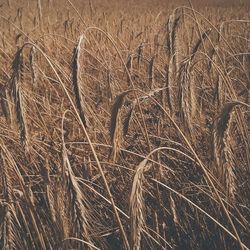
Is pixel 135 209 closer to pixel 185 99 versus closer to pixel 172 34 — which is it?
pixel 185 99

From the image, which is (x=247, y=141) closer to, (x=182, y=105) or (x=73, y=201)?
(x=182, y=105)

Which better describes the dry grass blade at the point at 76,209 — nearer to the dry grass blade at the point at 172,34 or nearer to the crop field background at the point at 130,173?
the crop field background at the point at 130,173

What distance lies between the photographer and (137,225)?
599mm

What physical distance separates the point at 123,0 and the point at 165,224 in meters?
11.9

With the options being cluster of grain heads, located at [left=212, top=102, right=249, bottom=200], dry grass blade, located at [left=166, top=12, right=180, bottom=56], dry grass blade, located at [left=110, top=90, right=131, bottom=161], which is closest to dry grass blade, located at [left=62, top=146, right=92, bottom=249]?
dry grass blade, located at [left=110, top=90, right=131, bottom=161]

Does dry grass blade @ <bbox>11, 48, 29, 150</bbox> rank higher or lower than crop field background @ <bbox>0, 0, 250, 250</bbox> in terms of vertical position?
higher

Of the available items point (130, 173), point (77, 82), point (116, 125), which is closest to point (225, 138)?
point (116, 125)

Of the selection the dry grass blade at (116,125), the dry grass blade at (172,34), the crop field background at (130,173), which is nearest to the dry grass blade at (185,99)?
Answer: the crop field background at (130,173)

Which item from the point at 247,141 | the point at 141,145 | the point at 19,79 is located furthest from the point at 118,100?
the point at 141,145

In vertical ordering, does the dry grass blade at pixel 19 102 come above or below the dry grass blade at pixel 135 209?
above

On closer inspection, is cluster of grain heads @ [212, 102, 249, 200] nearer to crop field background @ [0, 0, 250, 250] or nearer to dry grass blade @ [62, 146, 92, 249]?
crop field background @ [0, 0, 250, 250]

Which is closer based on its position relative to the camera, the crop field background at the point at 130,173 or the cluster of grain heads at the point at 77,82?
the crop field background at the point at 130,173

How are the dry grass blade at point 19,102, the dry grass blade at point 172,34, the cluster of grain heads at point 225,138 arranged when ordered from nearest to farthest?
1. the cluster of grain heads at point 225,138
2. the dry grass blade at point 19,102
3. the dry grass blade at point 172,34

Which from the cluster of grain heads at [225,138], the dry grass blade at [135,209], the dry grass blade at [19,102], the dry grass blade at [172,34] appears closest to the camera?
the dry grass blade at [135,209]
